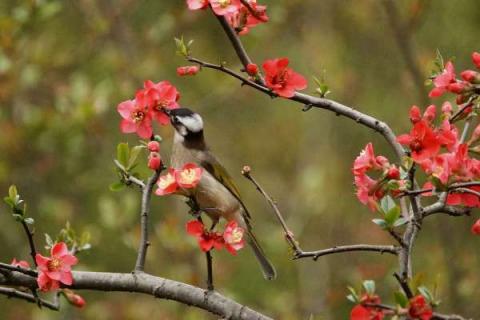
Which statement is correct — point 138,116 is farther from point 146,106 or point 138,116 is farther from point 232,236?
point 232,236

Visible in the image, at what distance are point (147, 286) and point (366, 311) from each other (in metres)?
0.76

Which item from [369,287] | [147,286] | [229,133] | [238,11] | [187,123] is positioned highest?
[238,11]

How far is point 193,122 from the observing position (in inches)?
144

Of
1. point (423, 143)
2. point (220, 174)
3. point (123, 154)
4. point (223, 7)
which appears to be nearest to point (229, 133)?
point (220, 174)

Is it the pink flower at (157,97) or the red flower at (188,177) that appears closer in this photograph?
the red flower at (188,177)

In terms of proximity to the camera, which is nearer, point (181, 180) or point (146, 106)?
point (181, 180)

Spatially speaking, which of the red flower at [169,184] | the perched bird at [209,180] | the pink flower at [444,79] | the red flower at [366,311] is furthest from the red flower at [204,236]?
the perched bird at [209,180]

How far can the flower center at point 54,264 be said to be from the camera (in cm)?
243

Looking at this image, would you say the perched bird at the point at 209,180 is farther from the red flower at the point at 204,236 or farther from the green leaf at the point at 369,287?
the green leaf at the point at 369,287

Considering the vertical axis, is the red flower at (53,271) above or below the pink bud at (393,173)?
below

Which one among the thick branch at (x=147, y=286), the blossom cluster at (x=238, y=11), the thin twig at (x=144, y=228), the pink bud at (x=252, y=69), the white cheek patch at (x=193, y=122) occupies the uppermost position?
the blossom cluster at (x=238, y=11)

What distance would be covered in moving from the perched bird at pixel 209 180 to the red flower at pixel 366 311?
1.29m

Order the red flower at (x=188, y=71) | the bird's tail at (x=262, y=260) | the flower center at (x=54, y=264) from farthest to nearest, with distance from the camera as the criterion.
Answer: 1. the bird's tail at (x=262, y=260)
2. the red flower at (x=188, y=71)
3. the flower center at (x=54, y=264)

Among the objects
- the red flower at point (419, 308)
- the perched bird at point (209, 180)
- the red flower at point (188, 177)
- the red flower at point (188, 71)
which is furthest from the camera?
the perched bird at point (209, 180)
